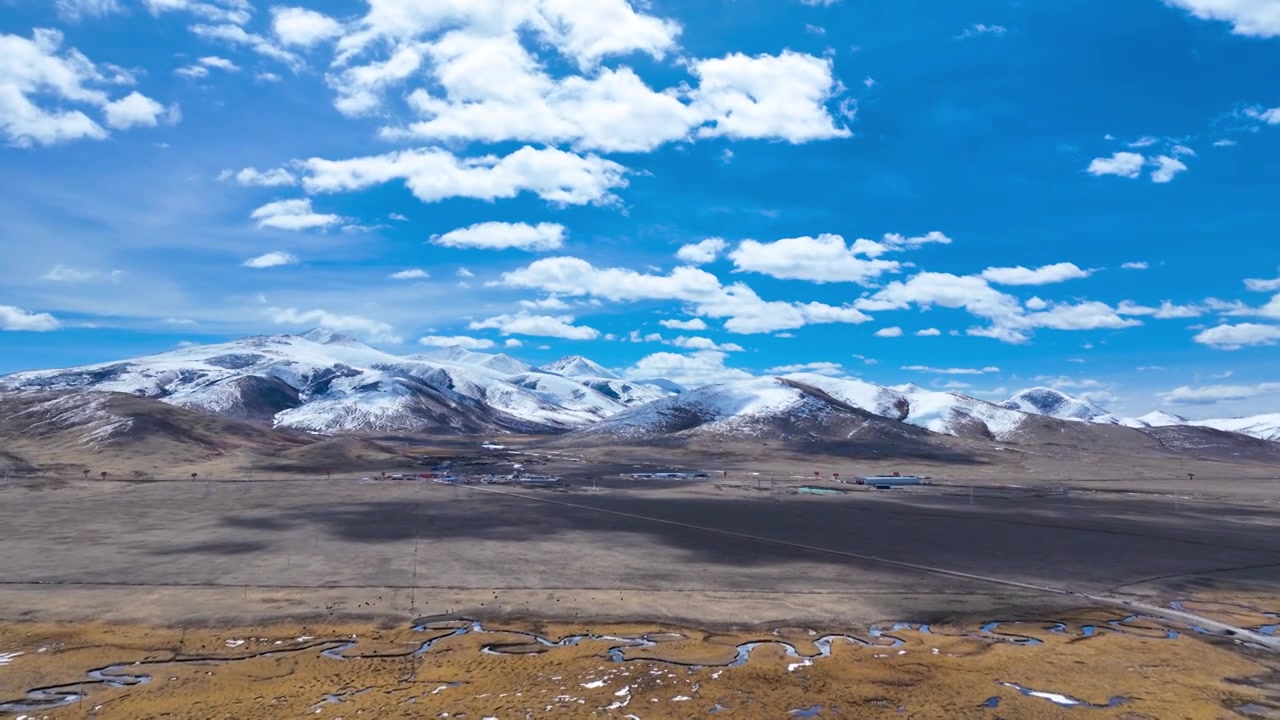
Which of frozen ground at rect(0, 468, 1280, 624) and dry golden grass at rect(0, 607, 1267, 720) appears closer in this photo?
dry golden grass at rect(0, 607, 1267, 720)

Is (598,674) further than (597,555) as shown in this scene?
No

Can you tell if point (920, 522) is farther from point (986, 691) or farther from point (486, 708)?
point (486, 708)

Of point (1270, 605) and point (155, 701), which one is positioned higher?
point (1270, 605)

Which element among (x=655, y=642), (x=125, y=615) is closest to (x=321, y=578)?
(x=125, y=615)

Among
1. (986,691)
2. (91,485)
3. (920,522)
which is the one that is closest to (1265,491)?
(920,522)

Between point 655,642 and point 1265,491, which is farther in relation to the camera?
point 1265,491

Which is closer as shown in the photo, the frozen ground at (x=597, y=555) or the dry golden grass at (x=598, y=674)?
the dry golden grass at (x=598, y=674)

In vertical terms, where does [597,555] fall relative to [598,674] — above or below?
above

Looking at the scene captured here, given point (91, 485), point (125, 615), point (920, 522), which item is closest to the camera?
point (125, 615)

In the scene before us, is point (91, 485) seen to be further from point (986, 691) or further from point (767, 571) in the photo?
point (986, 691)

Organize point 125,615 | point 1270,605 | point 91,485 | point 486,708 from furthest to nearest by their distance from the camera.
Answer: point 91,485 < point 1270,605 < point 125,615 < point 486,708
